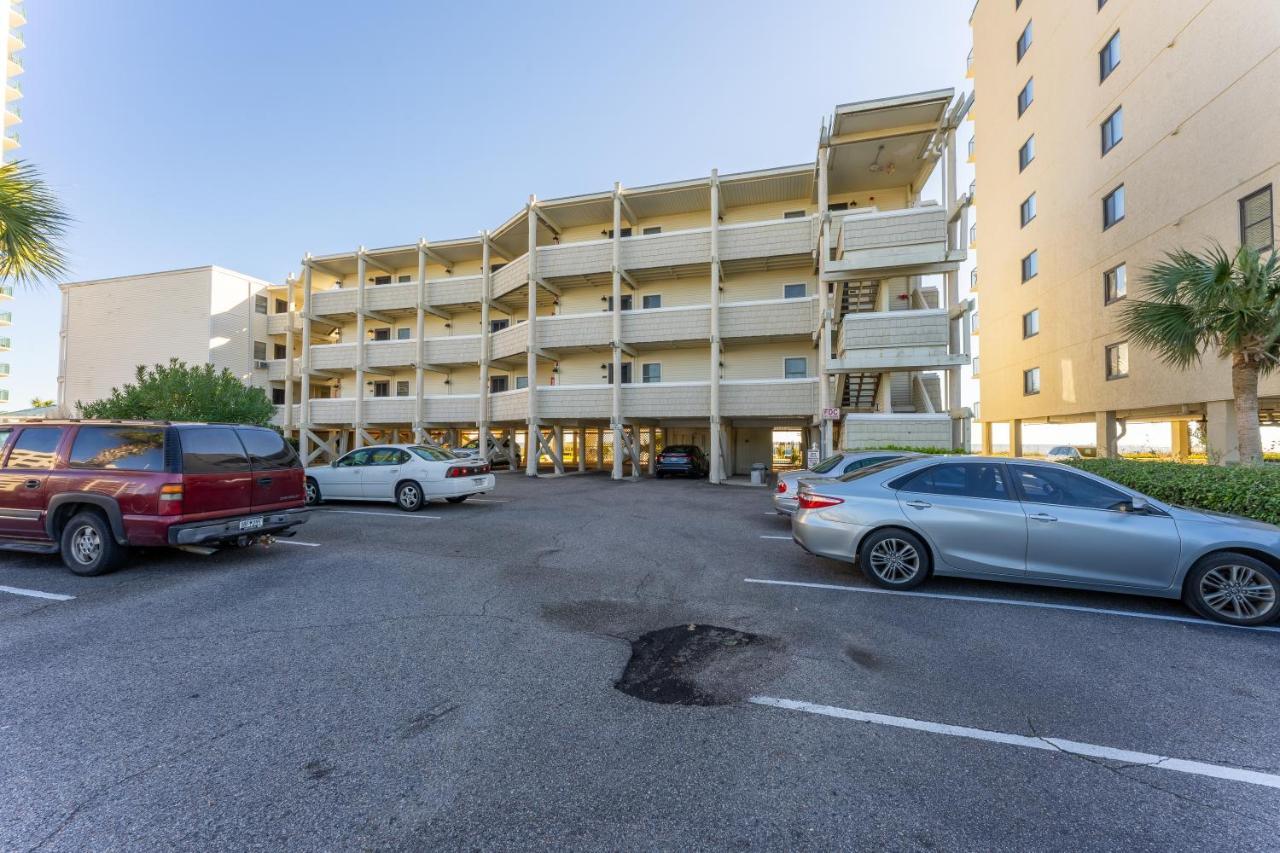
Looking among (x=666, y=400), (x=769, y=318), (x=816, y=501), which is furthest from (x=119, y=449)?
(x=769, y=318)

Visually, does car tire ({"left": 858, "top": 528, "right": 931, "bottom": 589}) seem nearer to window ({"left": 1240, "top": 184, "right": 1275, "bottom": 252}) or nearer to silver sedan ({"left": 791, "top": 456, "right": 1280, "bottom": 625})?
silver sedan ({"left": 791, "top": 456, "right": 1280, "bottom": 625})

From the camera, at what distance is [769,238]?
19.2 meters

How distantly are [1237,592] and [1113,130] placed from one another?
18466 millimetres

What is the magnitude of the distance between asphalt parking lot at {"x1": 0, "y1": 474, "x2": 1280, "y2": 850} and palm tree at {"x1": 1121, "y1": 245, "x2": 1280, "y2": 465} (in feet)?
18.5

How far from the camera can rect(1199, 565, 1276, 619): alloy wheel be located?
4.64m

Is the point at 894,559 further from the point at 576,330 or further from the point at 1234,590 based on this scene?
the point at 576,330

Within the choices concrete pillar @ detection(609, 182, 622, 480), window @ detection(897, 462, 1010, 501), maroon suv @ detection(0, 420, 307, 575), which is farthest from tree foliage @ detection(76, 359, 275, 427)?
window @ detection(897, 462, 1010, 501)

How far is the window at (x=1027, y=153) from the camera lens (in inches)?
825

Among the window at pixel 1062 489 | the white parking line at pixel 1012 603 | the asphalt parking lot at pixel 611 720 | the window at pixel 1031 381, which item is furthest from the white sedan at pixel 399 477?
the window at pixel 1031 381

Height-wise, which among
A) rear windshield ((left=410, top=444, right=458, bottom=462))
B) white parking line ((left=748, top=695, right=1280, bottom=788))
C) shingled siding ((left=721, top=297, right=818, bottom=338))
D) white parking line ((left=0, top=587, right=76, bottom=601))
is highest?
shingled siding ((left=721, top=297, right=818, bottom=338))

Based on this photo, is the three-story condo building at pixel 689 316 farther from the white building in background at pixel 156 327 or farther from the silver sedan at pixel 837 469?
the silver sedan at pixel 837 469

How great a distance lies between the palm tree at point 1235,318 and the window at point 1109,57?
12660 millimetres

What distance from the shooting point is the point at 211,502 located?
6.04 metres

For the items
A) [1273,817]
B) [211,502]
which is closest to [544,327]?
[211,502]
